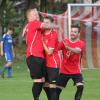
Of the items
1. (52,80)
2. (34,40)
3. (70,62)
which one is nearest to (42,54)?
(34,40)

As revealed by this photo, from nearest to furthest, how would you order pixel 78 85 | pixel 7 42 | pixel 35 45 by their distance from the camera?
pixel 35 45
pixel 78 85
pixel 7 42

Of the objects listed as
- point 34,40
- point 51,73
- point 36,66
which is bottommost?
point 51,73

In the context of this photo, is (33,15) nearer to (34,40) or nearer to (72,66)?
(34,40)

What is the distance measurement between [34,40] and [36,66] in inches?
19.4

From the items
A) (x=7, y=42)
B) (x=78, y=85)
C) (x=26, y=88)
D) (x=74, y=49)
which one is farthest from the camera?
(x=7, y=42)

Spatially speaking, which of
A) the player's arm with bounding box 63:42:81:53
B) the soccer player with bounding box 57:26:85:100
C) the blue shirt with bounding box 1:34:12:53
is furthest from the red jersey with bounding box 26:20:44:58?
the blue shirt with bounding box 1:34:12:53

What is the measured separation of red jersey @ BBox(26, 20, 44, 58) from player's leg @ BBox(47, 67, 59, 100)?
344mm

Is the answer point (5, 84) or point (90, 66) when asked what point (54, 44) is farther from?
point (90, 66)

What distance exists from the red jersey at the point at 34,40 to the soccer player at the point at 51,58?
0.12 meters

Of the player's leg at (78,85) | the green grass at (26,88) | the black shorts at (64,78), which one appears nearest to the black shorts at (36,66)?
the black shorts at (64,78)

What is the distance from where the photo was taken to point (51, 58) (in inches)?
470

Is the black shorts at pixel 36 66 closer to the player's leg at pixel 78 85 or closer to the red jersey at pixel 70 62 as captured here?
the red jersey at pixel 70 62

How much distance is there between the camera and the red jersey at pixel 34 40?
11.9 metres

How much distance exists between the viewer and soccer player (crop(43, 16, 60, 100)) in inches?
470
